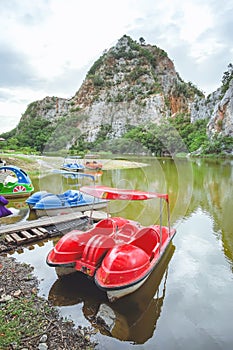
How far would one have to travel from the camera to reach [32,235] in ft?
23.4

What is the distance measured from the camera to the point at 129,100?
21219 mm

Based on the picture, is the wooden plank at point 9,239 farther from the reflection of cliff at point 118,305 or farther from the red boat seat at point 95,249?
the red boat seat at point 95,249

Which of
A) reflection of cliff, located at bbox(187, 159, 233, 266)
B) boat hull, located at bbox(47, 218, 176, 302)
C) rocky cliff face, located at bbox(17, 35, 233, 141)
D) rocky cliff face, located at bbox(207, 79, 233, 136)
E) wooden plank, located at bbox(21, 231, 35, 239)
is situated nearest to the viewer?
boat hull, located at bbox(47, 218, 176, 302)

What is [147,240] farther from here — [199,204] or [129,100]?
[129,100]

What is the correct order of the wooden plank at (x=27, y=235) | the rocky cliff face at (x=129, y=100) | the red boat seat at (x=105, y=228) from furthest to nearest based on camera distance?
the rocky cliff face at (x=129, y=100) → the wooden plank at (x=27, y=235) → the red boat seat at (x=105, y=228)

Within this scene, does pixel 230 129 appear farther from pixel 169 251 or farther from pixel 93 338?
pixel 93 338

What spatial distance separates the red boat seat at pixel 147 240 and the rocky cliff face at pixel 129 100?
32.9 ft

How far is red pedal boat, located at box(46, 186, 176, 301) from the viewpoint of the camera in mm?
4203

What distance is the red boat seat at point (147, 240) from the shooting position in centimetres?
548

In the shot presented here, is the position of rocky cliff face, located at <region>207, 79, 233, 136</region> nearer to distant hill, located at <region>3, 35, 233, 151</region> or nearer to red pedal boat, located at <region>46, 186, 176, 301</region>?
distant hill, located at <region>3, 35, 233, 151</region>

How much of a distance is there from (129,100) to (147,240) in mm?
17515

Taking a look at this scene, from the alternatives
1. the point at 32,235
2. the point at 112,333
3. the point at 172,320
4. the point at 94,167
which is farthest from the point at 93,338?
the point at 94,167

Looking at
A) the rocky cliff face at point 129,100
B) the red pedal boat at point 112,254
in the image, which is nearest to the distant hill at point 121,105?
the rocky cliff face at point 129,100

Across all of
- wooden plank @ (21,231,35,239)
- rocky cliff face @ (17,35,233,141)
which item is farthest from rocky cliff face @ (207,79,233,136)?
wooden plank @ (21,231,35,239)
